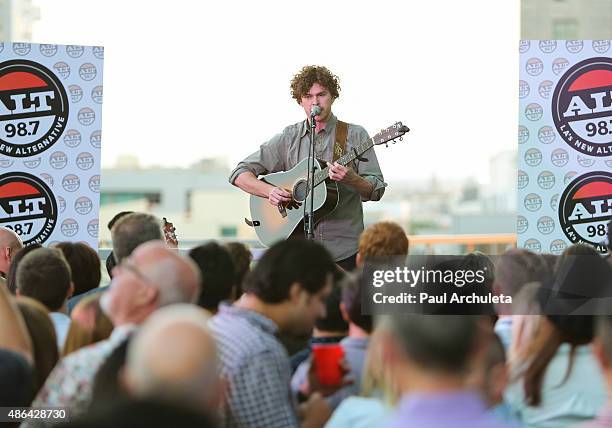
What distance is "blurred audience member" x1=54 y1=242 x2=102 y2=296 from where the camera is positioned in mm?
4102

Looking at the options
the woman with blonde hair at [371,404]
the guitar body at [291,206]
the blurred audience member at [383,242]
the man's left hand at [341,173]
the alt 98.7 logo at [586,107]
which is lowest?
the woman with blonde hair at [371,404]

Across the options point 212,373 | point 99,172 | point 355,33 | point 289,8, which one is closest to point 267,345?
point 212,373

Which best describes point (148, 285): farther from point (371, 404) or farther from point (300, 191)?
point (300, 191)

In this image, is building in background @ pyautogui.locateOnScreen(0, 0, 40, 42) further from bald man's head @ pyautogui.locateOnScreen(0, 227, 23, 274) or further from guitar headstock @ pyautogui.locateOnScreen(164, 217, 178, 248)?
bald man's head @ pyautogui.locateOnScreen(0, 227, 23, 274)

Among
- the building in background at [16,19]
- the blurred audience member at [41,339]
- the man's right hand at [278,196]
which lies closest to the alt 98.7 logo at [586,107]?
the man's right hand at [278,196]

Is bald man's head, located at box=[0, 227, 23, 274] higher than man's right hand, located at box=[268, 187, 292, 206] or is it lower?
lower

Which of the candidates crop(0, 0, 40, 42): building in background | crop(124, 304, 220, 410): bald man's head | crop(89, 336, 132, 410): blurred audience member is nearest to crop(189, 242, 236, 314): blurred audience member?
crop(89, 336, 132, 410): blurred audience member

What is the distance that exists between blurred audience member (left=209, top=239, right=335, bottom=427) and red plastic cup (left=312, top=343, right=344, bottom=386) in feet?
0.13

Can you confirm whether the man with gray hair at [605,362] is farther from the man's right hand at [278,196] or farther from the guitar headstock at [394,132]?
the man's right hand at [278,196]

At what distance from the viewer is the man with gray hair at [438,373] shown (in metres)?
1.69

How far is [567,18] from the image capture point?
191 ft

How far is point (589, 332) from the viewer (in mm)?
2918

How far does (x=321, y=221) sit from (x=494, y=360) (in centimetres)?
282

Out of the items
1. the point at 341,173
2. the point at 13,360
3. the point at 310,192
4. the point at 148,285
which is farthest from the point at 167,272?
the point at 310,192
